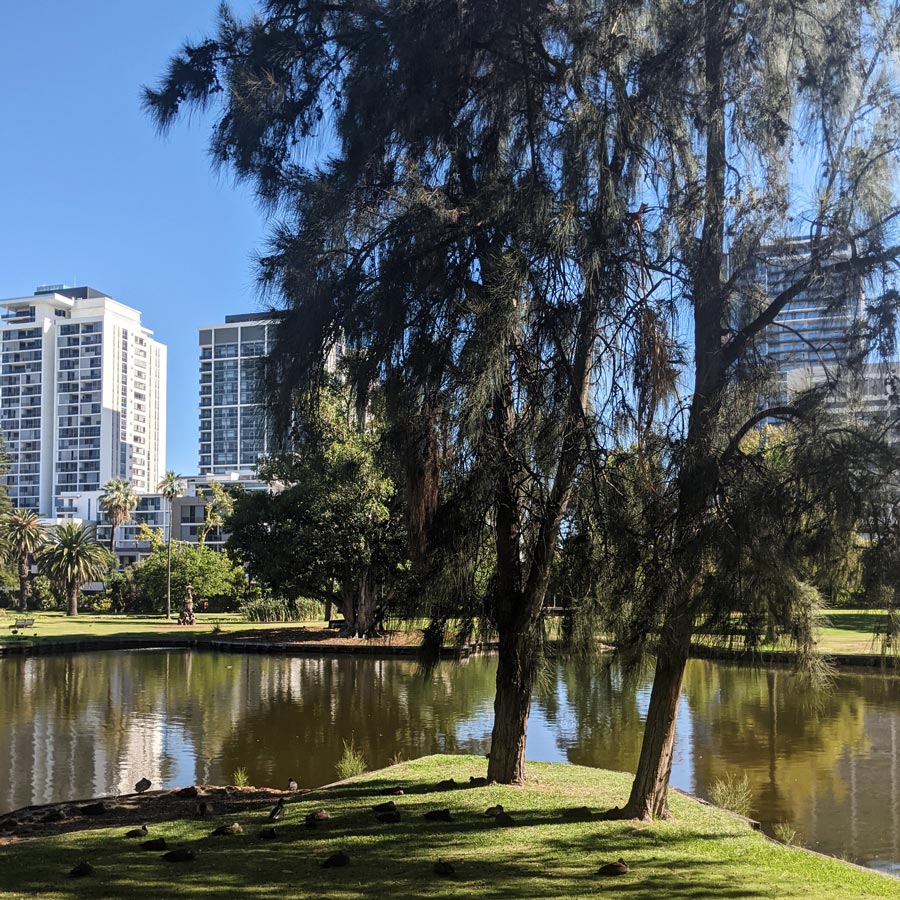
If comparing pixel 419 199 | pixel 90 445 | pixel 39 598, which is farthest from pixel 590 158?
pixel 90 445

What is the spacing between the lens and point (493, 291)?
277 inches

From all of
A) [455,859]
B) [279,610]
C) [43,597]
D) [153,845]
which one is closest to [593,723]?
[455,859]

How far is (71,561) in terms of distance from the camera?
52844mm

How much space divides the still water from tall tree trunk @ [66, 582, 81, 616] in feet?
97.9

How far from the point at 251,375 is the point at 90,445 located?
5113 inches

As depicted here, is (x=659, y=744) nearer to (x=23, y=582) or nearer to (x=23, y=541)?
(x=23, y=541)

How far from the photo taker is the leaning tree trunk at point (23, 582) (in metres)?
57.3

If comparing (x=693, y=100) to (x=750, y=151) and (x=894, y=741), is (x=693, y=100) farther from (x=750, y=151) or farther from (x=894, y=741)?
(x=894, y=741)

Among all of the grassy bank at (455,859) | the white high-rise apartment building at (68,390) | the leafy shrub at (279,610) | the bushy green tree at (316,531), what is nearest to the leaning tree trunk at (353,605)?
the bushy green tree at (316,531)

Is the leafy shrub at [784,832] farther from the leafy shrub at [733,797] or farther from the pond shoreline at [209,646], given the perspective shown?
the pond shoreline at [209,646]

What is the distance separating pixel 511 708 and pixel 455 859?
2572 millimetres

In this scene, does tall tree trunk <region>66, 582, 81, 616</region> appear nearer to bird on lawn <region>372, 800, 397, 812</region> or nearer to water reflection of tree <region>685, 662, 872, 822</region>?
water reflection of tree <region>685, 662, 872, 822</region>

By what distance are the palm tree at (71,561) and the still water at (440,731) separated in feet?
96.4

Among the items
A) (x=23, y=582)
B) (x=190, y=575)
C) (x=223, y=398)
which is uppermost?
(x=223, y=398)
